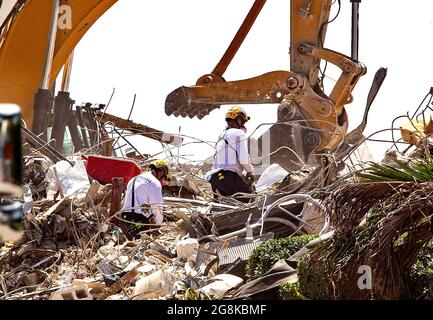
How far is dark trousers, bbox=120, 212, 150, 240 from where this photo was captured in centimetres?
1322

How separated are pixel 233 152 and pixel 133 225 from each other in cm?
158

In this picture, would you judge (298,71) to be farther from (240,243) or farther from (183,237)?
Result: (240,243)

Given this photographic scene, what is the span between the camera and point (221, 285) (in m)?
9.73

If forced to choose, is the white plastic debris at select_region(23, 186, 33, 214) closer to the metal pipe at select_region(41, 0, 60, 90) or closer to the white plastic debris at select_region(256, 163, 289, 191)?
the white plastic debris at select_region(256, 163, 289, 191)

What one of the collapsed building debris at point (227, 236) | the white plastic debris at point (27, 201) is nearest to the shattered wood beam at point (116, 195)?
the collapsed building debris at point (227, 236)

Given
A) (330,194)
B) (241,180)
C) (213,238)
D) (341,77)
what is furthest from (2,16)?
(341,77)

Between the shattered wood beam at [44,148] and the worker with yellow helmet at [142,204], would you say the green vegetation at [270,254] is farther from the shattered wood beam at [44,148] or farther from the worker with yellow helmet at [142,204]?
the shattered wood beam at [44,148]

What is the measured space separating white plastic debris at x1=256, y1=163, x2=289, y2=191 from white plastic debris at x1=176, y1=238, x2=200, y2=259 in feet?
10.8

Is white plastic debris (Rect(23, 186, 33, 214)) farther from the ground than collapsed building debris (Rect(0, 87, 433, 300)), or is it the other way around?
white plastic debris (Rect(23, 186, 33, 214))

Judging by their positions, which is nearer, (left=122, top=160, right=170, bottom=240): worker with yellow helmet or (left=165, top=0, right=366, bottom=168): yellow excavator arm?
(left=122, top=160, right=170, bottom=240): worker with yellow helmet

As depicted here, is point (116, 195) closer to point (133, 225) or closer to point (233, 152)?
point (133, 225)

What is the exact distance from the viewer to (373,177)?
327 inches

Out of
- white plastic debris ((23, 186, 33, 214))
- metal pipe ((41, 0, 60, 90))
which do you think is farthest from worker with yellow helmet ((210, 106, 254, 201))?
metal pipe ((41, 0, 60, 90))

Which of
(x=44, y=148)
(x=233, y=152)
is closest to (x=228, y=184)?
(x=233, y=152)
